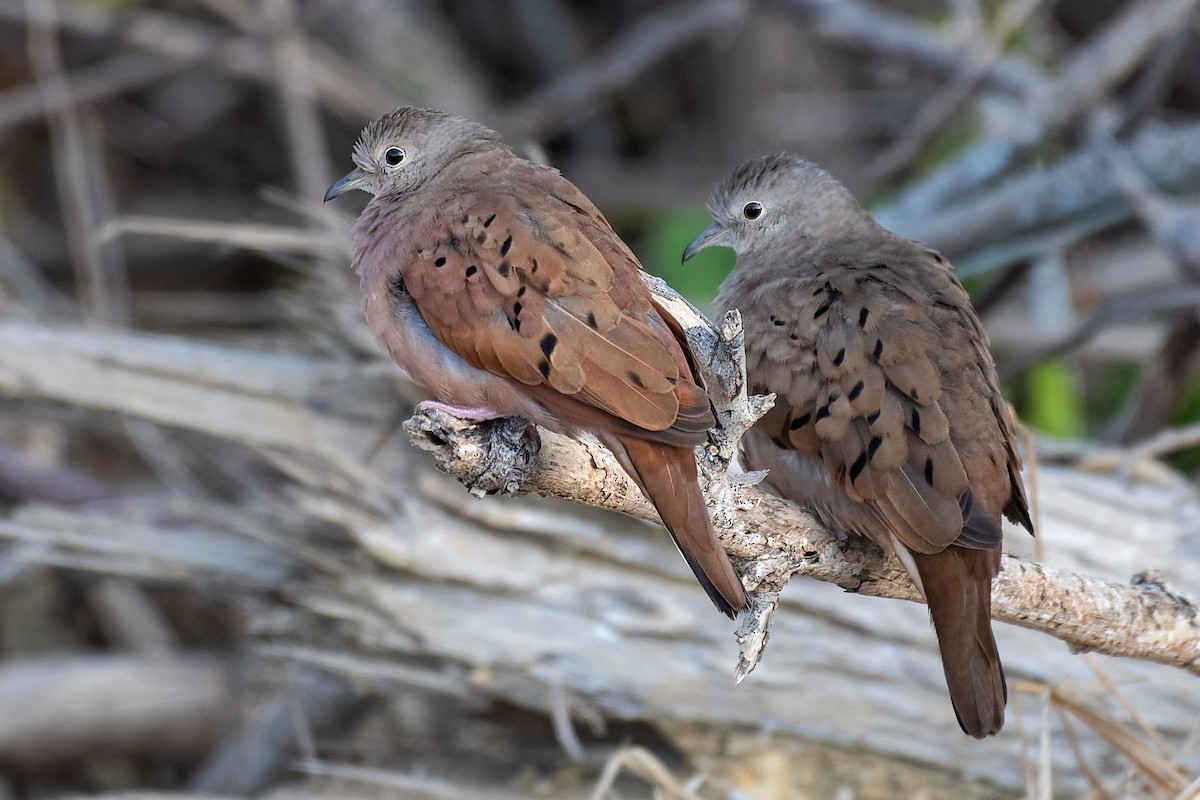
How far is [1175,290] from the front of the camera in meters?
4.73

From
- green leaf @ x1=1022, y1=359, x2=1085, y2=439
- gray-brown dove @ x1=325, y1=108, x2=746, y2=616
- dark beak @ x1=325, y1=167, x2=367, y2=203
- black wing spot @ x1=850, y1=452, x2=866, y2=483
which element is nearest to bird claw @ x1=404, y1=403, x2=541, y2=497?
gray-brown dove @ x1=325, y1=108, x2=746, y2=616

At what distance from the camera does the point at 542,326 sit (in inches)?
99.1

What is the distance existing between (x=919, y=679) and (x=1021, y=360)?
1.96 metres

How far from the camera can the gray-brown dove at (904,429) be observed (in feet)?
8.80

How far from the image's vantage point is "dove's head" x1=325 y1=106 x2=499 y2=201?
10.3 ft

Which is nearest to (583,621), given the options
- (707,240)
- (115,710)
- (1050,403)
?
(707,240)

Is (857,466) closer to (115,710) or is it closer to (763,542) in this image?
(763,542)

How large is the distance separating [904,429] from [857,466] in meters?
0.13

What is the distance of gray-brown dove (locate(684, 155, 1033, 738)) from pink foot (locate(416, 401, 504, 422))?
2.29ft

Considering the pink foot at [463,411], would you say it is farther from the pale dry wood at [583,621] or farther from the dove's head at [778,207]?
the pale dry wood at [583,621]

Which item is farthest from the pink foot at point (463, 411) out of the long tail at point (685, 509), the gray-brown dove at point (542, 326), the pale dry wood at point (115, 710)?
the pale dry wood at point (115, 710)

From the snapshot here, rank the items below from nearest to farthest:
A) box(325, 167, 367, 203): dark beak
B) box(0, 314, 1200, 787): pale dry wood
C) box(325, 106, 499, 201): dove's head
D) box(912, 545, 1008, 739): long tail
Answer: box(912, 545, 1008, 739): long tail → box(325, 106, 499, 201): dove's head → box(325, 167, 367, 203): dark beak → box(0, 314, 1200, 787): pale dry wood

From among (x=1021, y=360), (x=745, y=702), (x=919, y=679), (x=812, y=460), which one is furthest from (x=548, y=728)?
(x=1021, y=360)

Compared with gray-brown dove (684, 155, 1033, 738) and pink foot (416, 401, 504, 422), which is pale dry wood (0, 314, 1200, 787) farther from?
pink foot (416, 401, 504, 422)
